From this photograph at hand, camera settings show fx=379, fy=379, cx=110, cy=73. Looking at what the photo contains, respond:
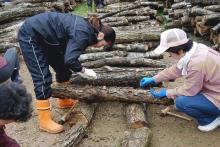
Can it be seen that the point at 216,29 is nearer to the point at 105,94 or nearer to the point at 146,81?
the point at 146,81

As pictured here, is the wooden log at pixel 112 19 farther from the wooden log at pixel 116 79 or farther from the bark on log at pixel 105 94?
the bark on log at pixel 105 94

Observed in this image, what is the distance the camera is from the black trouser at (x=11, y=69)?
4.41 m

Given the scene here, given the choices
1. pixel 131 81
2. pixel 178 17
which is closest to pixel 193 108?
pixel 131 81

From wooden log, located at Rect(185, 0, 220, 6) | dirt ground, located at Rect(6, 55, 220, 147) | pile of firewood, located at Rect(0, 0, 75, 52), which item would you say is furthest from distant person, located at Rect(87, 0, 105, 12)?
dirt ground, located at Rect(6, 55, 220, 147)

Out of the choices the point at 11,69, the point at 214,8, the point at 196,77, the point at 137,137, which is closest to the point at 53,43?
the point at 11,69

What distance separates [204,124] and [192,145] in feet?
1.43

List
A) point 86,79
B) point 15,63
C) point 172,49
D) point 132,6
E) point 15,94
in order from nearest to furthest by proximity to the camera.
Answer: point 15,94
point 172,49
point 15,63
point 86,79
point 132,6

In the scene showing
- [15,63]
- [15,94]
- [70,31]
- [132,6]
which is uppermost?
[15,94]

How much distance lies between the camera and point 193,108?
5266 millimetres

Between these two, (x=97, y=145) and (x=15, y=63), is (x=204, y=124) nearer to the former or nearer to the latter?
(x=97, y=145)

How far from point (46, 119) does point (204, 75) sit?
2448mm

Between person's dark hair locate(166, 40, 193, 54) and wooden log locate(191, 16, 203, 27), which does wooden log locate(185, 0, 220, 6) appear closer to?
wooden log locate(191, 16, 203, 27)

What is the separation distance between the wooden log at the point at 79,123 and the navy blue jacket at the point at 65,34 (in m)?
0.76

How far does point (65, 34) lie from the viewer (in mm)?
5484
